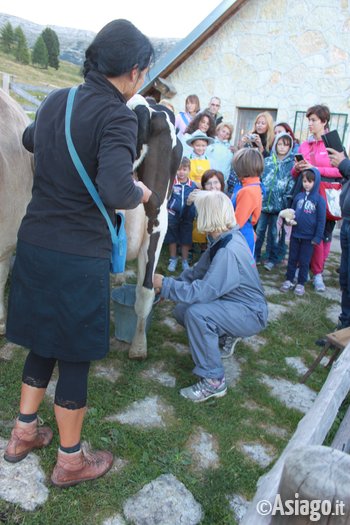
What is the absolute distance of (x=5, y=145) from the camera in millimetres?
2785

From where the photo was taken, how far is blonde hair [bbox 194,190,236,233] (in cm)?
309

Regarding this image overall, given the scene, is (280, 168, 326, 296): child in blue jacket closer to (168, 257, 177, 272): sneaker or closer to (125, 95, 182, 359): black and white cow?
(168, 257, 177, 272): sneaker

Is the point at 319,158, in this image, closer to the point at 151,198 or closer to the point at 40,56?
the point at 151,198

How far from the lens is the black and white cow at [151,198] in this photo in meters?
3.07

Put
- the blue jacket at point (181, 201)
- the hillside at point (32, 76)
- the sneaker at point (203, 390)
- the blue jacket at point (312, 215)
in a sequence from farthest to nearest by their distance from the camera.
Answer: the hillside at point (32, 76), the blue jacket at point (181, 201), the blue jacket at point (312, 215), the sneaker at point (203, 390)

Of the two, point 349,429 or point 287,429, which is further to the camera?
point 287,429

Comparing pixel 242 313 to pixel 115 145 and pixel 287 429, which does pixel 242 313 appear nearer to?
pixel 287 429

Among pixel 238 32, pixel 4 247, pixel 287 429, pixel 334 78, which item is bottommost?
pixel 287 429

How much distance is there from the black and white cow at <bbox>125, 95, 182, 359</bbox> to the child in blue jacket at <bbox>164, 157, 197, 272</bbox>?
2005mm

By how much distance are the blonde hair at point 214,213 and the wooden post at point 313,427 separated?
1.14m

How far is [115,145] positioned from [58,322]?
0.78 metres

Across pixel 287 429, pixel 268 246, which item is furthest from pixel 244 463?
pixel 268 246

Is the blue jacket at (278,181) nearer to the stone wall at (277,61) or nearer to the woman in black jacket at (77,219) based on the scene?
the stone wall at (277,61)

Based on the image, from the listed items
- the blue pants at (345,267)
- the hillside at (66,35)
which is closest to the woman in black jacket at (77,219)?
the blue pants at (345,267)
